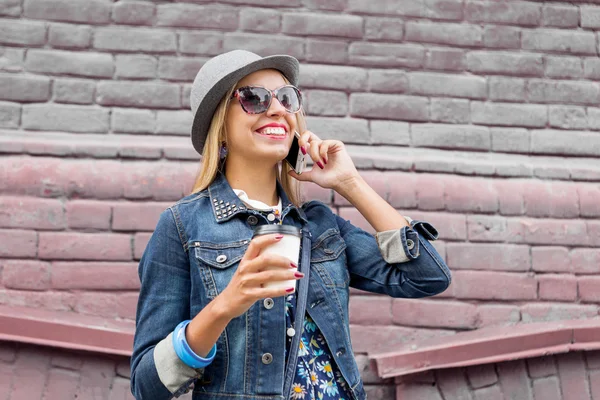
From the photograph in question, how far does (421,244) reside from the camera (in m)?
1.82

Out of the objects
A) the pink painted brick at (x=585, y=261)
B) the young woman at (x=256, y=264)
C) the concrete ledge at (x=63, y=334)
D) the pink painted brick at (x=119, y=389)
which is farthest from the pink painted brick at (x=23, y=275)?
the pink painted brick at (x=585, y=261)

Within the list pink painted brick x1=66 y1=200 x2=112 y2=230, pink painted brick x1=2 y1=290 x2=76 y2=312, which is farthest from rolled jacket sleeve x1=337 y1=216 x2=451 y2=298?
pink painted brick x1=2 y1=290 x2=76 y2=312

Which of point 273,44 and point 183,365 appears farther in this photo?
point 273,44

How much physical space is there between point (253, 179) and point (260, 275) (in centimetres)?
54

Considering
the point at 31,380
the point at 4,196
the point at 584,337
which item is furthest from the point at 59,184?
the point at 584,337

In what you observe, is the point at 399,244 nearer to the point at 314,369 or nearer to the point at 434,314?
the point at 314,369

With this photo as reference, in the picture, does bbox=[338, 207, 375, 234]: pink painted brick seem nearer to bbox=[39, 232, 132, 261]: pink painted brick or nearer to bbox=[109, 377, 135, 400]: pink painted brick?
bbox=[39, 232, 132, 261]: pink painted brick

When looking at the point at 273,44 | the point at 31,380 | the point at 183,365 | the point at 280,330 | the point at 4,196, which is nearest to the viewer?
the point at 183,365

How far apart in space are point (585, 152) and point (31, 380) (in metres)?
2.75

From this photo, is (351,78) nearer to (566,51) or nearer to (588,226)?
→ (566,51)

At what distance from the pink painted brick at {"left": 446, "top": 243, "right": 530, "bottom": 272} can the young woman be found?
1.21 metres

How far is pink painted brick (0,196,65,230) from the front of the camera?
283 centimetres

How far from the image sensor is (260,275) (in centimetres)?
135

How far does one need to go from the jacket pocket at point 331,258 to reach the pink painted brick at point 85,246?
4.35ft
